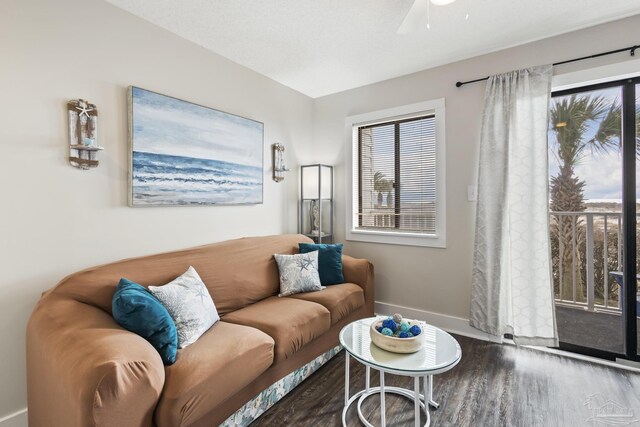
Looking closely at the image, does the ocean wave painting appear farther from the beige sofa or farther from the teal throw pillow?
the teal throw pillow

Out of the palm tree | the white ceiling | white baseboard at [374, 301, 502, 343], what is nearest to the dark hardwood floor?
white baseboard at [374, 301, 502, 343]

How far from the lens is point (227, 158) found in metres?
2.88

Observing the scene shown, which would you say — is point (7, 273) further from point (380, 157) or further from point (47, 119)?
point (380, 157)

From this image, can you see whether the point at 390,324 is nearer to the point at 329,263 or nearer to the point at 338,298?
the point at 338,298

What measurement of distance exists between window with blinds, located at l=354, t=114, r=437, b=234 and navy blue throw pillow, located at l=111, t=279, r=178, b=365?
255 cm

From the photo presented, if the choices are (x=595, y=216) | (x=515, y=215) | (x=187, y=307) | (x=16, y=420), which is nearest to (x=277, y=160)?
Result: (x=187, y=307)

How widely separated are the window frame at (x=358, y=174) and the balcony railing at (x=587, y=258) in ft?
3.19

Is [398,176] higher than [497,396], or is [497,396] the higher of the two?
[398,176]

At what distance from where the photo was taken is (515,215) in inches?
103

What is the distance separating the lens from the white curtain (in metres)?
2.52

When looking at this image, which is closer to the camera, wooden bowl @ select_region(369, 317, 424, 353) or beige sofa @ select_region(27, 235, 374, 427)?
beige sofa @ select_region(27, 235, 374, 427)

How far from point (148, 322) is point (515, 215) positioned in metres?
2.78

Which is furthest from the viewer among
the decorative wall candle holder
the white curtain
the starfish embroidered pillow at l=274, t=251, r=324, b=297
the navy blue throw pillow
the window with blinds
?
the window with blinds

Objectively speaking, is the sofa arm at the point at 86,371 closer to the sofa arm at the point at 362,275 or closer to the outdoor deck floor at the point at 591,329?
the sofa arm at the point at 362,275
